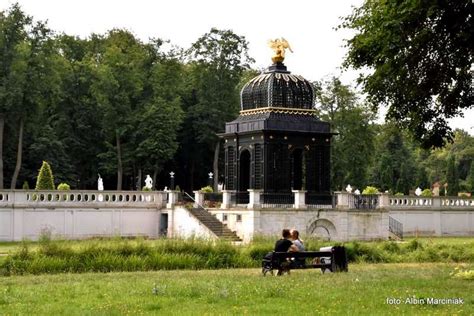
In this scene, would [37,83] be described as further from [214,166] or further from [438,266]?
[438,266]

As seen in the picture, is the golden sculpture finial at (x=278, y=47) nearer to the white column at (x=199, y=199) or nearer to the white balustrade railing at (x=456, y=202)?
the white column at (x=199, y=199)

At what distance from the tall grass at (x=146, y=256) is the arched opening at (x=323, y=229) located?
12873mm

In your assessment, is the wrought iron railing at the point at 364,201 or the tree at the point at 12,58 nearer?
the wrought iron railing at the point at 364,201

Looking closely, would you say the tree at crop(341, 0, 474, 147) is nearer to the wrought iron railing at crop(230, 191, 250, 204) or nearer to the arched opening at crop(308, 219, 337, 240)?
the arched opening at crop(308, 219, 337, 240)

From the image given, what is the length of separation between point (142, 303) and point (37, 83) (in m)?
41.8

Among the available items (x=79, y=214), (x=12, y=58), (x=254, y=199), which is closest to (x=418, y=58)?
(x=254, y=199)

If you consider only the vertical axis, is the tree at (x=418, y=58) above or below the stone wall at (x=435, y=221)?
above

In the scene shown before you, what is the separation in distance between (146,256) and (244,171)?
20.0 m

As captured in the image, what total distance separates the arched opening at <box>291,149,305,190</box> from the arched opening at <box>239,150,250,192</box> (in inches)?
88.6

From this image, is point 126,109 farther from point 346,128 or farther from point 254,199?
point 254,199

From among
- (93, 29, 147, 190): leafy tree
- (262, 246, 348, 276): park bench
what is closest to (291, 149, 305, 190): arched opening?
(93, 29, 147, 190): leafy tree

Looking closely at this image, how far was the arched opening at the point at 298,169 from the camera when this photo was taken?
4469 cm

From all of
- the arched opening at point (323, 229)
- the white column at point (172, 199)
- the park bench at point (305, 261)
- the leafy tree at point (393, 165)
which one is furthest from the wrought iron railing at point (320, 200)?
the leafy tree at point (393, 165)

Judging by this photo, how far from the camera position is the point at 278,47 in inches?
1736
